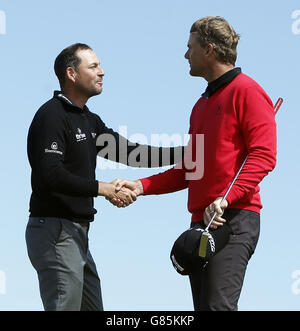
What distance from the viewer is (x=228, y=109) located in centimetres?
538

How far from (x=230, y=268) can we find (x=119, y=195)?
78.7 inches

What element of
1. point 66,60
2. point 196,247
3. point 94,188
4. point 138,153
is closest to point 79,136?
point 94,188

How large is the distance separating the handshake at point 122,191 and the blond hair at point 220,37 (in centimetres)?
167

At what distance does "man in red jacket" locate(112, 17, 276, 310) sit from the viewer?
5.15m

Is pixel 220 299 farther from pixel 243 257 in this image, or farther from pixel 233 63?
pixel 233 63

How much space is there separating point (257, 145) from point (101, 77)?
92.7 inches

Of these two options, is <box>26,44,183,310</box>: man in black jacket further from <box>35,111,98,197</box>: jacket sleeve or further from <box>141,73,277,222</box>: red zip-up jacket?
<box>141,73,277,222</box>: red zip-up jacket

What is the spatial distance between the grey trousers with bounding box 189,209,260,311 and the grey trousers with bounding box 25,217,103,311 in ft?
4.62

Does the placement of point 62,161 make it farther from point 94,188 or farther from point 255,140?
point 255,140

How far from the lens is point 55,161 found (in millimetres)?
6332

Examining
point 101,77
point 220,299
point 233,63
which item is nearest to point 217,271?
point 220,299

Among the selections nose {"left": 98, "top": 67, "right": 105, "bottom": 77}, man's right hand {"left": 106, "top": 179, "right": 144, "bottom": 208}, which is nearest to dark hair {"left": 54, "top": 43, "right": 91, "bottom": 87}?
nose {"left": 98, "top": 67, "right": 105, "bottom": 77}

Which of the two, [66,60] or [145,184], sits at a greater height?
[66,60]

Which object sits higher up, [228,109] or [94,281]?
[228,109]
